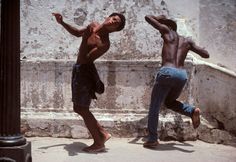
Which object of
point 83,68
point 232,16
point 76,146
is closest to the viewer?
point 83,68

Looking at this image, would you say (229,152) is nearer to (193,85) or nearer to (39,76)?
(193,85)

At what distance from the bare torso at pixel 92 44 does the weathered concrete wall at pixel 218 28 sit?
7.22 feet

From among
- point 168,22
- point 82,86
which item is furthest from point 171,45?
point 82,86

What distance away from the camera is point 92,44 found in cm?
503

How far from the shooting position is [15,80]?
325 centimetres

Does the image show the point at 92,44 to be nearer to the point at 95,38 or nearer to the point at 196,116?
the point at 95,38

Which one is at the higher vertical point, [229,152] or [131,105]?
[131,105]

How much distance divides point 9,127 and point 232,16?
179 inches

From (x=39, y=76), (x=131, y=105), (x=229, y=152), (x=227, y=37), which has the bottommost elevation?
(x=229, y=152)

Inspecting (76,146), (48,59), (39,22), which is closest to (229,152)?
(76,146)

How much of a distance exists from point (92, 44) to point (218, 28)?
2542 millimetres

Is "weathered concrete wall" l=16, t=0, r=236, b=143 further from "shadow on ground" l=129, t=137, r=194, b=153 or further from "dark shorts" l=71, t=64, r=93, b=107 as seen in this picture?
"dark shorts" l=71, t=64, r=93, b=107

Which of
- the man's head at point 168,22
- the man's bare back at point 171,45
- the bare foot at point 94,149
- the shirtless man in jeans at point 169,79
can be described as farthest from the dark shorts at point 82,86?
the man's head at point 168,22

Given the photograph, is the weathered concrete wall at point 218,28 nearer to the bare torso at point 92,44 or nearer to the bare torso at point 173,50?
the bare torso at point 173,50
